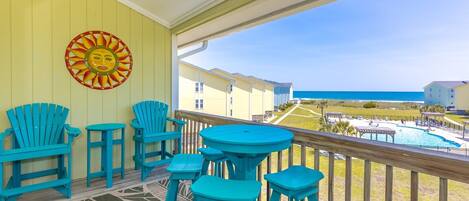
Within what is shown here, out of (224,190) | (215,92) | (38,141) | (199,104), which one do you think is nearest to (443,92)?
(224,190)

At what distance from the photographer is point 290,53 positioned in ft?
42.5

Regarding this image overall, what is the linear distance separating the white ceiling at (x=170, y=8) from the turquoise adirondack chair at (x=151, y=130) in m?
1.29

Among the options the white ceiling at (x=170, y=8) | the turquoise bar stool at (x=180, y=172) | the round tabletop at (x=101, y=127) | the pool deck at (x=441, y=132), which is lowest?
the pool deck at (x=441, y=132)

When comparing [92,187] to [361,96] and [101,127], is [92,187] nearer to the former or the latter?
[101,127]

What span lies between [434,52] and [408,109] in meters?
2.61

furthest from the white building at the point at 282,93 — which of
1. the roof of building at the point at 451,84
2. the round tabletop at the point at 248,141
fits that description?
the round tabletop at the point at 248,141

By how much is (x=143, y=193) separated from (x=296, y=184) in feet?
6.53

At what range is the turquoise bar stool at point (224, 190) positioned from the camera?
1.26 metres

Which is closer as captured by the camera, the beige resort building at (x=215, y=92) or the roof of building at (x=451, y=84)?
the roof of building at (x=451, y=84)

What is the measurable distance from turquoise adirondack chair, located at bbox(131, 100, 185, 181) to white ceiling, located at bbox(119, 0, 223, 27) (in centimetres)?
129

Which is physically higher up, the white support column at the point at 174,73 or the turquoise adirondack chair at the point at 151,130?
the white support column at the point at 174,73

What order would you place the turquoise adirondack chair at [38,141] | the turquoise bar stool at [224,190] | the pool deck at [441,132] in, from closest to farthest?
the turquoise bar stool at [224,190] → the turquoise adirondack chair at [38,141] → the pool deck at [441,132]

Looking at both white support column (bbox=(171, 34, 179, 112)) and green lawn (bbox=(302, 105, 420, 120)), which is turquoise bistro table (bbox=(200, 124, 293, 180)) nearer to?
white support column (bbox=(171, 34, 179, 112))

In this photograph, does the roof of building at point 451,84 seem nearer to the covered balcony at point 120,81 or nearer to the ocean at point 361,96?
the covered balcony at point 120,81
